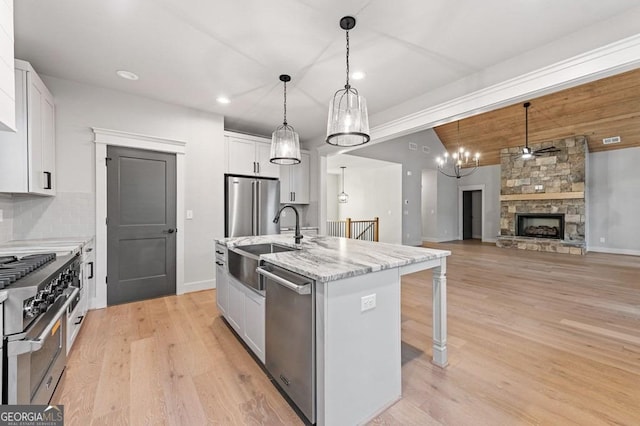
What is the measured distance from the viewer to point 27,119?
2.51 meters

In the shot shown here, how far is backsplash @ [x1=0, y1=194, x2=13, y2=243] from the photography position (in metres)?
2.73

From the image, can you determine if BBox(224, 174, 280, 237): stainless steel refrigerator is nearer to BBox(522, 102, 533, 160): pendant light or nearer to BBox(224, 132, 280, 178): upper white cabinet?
BBox(224, 132, 280, 178): upper white cabinet

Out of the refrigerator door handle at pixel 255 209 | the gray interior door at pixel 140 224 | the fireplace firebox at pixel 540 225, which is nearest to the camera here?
the gray interior door at pixel 140 224

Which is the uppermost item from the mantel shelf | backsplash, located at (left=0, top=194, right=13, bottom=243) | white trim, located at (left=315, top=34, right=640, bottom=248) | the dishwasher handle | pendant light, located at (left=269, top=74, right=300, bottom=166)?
white trim, located at (left=315, top=34, right=640, bottom=248)

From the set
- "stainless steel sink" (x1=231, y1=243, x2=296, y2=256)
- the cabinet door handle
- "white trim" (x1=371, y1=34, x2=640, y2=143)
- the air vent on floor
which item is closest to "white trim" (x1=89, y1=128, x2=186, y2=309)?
the cabinet door handle

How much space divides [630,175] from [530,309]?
22.7ft

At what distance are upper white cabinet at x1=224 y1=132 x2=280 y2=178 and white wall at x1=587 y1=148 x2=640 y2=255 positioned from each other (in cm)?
878

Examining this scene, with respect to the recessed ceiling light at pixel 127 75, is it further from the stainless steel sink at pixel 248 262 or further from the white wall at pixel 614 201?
the white wall at pixel 614 201

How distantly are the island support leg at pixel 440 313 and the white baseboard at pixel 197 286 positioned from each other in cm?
333

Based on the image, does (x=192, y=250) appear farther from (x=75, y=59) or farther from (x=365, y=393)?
(x=365, y=393)

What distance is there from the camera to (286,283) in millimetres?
1546

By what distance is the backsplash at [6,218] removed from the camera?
2.73 m

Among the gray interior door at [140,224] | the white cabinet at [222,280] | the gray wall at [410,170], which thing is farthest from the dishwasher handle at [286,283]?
the gray wall at [410,170]

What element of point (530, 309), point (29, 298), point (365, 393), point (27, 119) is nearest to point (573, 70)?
point (530, 309)
